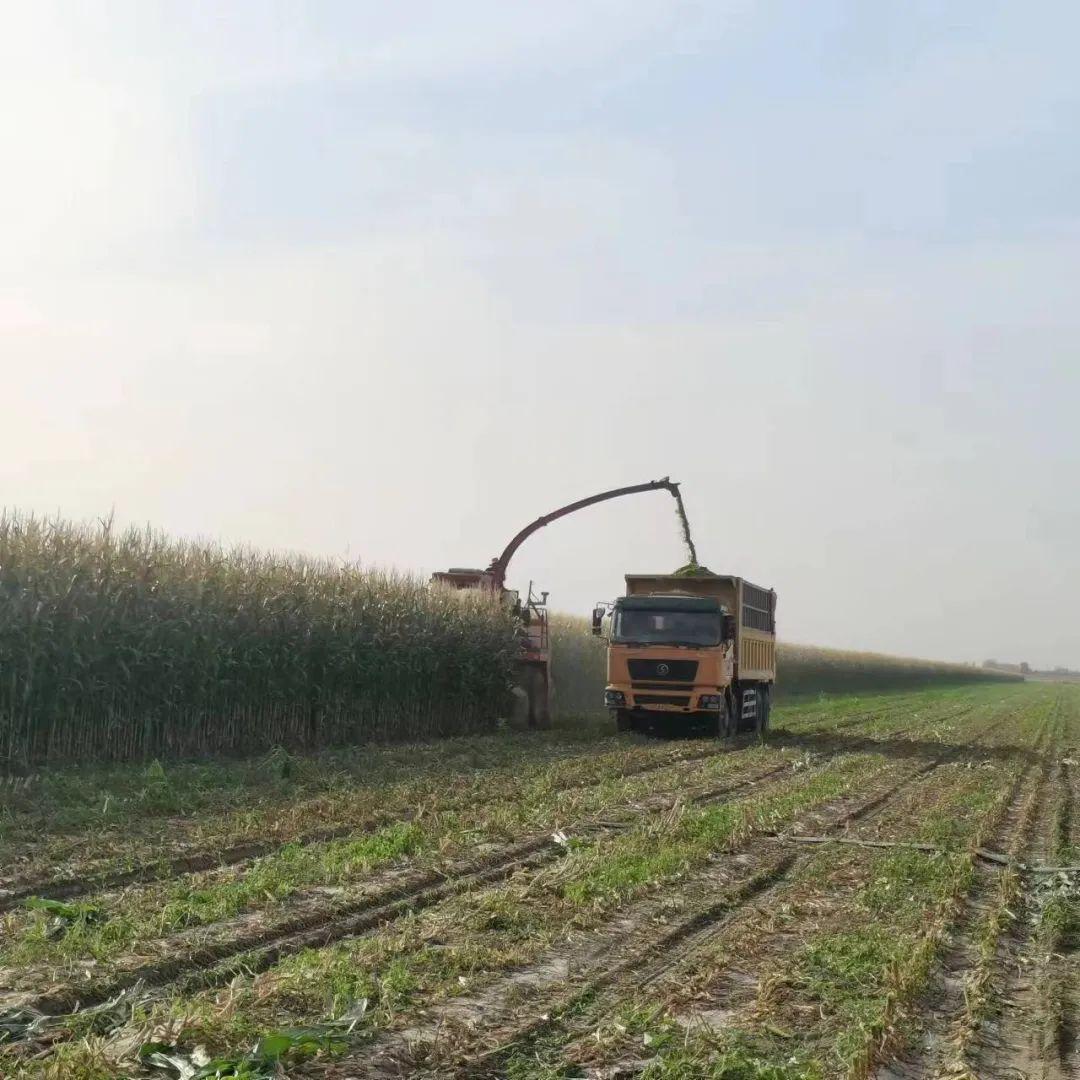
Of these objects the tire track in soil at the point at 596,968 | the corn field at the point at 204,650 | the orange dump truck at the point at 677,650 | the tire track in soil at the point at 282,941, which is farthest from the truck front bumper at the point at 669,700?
the tire track in soil at the point at 282,941

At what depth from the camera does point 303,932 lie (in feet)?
26.6

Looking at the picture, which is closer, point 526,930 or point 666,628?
point 526,930

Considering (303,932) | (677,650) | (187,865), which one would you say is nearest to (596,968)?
(303,932)

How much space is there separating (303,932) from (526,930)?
136cm

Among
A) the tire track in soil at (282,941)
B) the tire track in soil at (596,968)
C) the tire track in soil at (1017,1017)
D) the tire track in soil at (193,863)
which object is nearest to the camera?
the tire track in soil at (596,968)

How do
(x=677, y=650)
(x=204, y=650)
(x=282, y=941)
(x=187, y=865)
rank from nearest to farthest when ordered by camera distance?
1. (x=282, y=941)
2. (x=187, y=865)
3. (x=204, y=650)
4. (x=677, y=650)

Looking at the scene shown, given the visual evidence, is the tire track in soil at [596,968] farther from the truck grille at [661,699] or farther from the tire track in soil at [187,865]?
the truck grille at [661,699]

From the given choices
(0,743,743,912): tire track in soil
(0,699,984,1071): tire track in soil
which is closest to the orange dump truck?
(0,743,743,912): tire track in soil

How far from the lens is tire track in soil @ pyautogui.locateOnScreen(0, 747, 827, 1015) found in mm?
6691

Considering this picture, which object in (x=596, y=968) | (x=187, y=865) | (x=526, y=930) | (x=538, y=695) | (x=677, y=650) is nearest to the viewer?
(x=596, y=968)

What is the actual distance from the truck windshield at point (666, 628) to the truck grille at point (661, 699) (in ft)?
3.13

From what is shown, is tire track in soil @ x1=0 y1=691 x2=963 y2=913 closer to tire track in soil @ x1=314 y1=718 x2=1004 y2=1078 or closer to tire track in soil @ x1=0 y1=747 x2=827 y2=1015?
tire track in soil @ x1=0 y1=747 x2=827 y2=1015

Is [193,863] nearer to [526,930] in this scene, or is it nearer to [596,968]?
[526,930]

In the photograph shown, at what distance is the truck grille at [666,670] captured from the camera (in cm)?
2486
